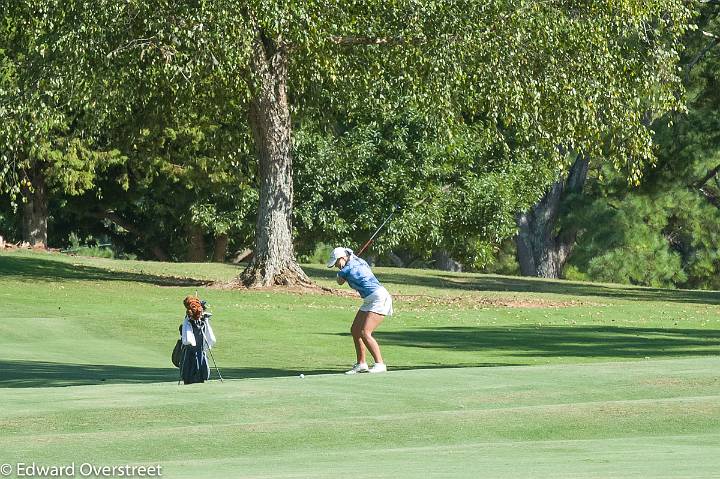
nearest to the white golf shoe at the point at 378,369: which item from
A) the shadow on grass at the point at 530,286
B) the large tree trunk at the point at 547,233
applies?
the shadow on grass at the point at 530,286

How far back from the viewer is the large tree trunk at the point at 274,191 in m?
34.5

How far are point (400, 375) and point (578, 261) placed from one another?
167 ft

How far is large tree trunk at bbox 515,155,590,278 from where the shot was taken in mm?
63688

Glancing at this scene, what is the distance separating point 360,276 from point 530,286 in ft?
96.0

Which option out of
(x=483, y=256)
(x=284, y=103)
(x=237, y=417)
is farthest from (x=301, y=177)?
(x=237, y=417)

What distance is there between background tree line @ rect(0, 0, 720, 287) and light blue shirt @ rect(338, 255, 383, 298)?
1153 cm

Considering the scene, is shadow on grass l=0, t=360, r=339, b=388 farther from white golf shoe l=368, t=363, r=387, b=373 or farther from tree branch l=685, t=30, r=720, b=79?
tree branch l=685, t=30, r=720, b=79

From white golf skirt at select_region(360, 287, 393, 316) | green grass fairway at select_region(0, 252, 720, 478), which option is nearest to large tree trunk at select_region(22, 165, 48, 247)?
green grass fairway at select_region(0, 252, 720, 478)

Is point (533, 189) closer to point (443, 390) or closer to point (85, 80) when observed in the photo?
point (85, 80)

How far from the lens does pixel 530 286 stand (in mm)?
46781

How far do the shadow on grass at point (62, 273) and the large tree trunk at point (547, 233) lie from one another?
25771 mm

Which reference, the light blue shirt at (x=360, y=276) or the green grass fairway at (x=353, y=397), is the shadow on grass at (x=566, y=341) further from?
the light blue shirt at (x=360, y=276)

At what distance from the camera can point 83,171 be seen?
49219 millimetres

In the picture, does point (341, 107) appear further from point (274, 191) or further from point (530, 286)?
point (530, 286)
